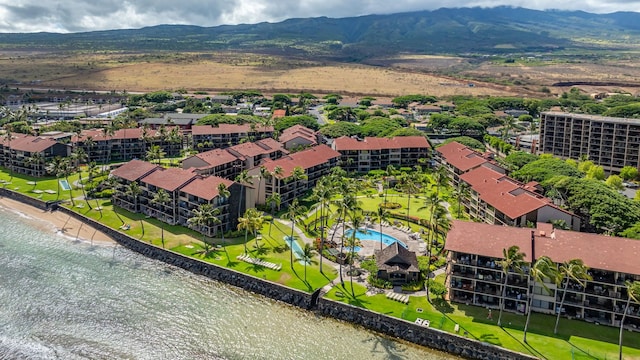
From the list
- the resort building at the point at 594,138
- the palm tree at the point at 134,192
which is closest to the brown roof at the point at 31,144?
the palm tree at the point at 134,192

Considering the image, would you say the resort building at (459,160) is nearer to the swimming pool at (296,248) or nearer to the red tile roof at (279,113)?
the swimming pool at (296,248)

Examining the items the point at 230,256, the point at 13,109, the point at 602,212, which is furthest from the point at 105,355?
the point at 13,109

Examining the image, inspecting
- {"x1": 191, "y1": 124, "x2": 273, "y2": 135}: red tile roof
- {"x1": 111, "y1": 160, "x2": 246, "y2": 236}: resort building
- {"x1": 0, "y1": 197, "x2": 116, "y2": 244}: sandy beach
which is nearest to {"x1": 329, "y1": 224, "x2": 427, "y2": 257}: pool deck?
{"x1": 111, "y1": 160, "x2": 246, "y2": 236}: resort building

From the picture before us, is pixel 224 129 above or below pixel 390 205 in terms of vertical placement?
above

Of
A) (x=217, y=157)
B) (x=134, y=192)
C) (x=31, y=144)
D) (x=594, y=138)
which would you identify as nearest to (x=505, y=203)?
(x=217, y=157)

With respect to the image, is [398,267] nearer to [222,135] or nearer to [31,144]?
[222,135]

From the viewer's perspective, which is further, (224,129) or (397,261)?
(224,129)
